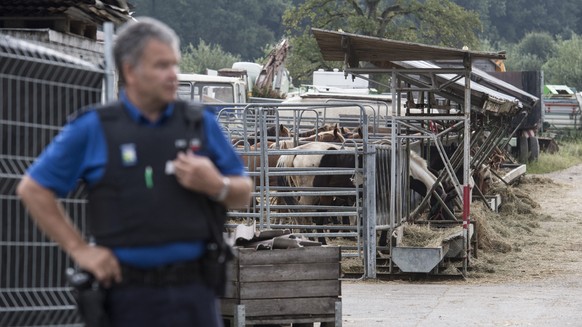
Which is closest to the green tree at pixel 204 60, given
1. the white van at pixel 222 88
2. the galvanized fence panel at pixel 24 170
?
the white van at pixel 222 88

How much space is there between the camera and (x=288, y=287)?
962 cm

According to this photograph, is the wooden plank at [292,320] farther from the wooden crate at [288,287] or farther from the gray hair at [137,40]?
the gray hair at [137,40]

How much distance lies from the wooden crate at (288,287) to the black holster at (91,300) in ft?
16.2

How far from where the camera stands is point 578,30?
12262 cm

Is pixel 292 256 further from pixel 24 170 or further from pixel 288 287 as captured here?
pixel 24 170

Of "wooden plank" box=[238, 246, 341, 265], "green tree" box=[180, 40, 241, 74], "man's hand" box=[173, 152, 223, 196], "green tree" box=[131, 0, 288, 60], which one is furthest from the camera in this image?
"green tree" box=[131, 0, 288, 60]

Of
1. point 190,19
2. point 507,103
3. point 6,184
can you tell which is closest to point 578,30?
point 190,19

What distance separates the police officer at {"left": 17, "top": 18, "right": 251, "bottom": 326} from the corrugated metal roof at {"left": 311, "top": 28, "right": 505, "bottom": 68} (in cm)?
995

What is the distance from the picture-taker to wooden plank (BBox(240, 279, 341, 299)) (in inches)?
378

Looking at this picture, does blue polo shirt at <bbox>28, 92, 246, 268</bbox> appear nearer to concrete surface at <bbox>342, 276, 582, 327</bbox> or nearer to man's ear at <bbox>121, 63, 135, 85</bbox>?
man's ear at <bbox>121, 63, 135, 85</bbox>

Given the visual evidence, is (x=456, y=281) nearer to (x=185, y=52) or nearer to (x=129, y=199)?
(x=129, y=199)

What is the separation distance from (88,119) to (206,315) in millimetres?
835

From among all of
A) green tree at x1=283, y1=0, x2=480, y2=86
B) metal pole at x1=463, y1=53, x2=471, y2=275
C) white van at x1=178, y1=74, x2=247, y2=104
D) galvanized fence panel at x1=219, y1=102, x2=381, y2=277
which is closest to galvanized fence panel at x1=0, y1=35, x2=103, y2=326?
galvanized fence panel at x1=219, y1=102, x2=381, y2=277

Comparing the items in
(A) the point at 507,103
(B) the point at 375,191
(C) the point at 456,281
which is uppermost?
(A) the point at 507,103
